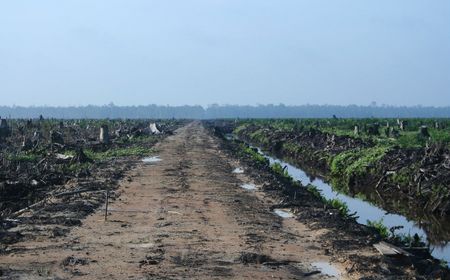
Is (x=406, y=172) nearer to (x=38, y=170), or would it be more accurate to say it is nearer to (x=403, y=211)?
(x=403, y=211)

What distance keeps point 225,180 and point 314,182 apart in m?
6.29

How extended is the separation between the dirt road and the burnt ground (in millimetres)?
16

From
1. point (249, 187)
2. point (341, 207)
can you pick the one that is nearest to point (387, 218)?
point (341, 207)

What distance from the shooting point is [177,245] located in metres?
11.1

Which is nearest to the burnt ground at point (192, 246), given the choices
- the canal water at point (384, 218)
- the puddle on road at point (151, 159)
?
the canal water at point (384, 218)

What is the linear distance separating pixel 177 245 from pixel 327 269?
2.86 meters

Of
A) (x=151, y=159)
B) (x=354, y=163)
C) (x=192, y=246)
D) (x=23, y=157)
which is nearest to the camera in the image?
(x=192, y=246)

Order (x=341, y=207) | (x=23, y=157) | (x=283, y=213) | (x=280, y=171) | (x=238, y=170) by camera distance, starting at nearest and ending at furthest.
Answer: (x=283, y=213)
(x=341, y=207)
(x=23, y=157)
(x=238, y=170)
(x=280, y=171)

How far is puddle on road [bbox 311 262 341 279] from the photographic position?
9546 millimetres

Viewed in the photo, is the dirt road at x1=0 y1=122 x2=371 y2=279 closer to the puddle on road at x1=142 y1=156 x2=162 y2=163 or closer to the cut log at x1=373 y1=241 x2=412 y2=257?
the cut log at x1=373 y1=241 x2=412 y2=257

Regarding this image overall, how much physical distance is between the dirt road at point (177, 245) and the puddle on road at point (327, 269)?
0.44 ft

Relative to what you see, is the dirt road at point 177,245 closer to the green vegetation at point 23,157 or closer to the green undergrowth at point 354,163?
the green vegetation at point 23,157

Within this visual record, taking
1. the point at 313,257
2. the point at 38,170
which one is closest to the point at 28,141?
the point at 38,170

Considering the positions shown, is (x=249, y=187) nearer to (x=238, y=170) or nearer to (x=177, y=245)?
(x=238, y=170)
